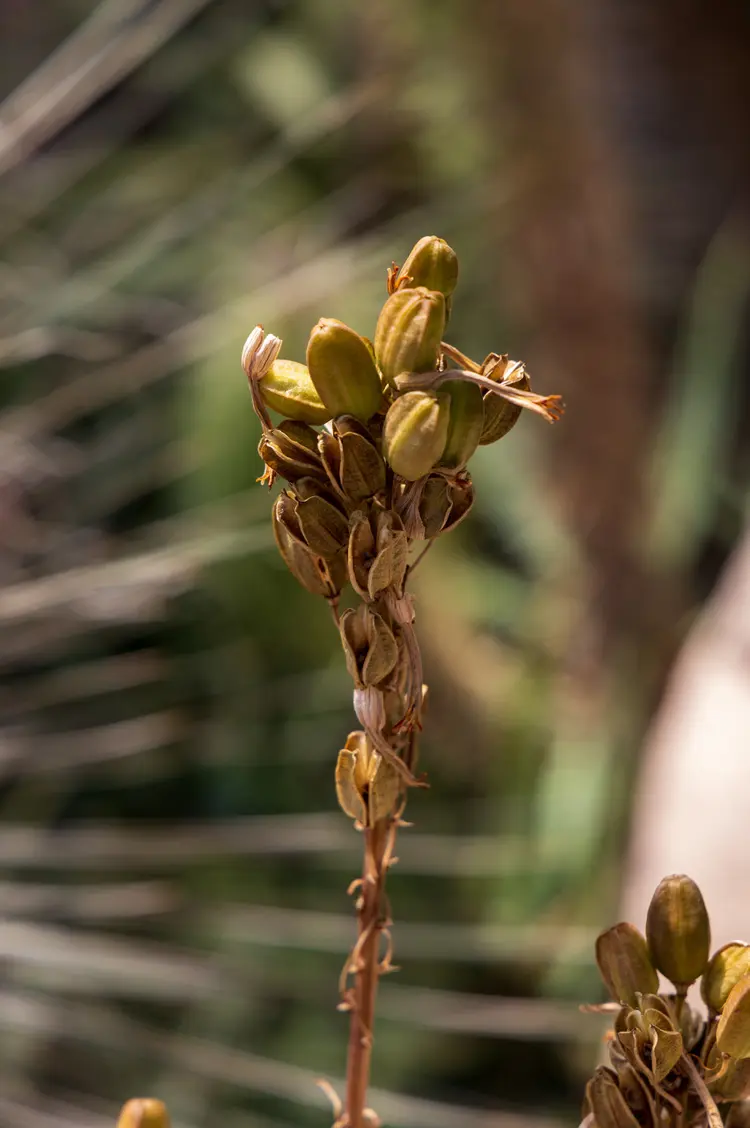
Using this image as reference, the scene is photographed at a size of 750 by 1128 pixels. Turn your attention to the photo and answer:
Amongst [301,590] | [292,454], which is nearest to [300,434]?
[292,454]

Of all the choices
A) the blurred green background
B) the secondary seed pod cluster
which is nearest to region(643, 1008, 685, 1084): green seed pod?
the secondary seed pod cluster

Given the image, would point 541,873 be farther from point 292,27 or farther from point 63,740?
point 292,27

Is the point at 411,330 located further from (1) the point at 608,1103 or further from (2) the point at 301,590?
(2) the point at 301,590

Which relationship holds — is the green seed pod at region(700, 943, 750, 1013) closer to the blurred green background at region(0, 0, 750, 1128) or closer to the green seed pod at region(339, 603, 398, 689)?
the green seed pod at region(339, 603, 398, 689)

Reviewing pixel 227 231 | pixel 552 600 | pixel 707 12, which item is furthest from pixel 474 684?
pixel 707 12

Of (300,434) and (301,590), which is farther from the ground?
(301,590)

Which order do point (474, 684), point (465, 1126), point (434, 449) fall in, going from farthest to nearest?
point (474, 684)
point (465, 1126)
point (434, 449)

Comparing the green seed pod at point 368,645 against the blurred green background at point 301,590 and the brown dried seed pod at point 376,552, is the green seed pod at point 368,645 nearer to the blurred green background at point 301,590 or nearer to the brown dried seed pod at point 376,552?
the brown dried seed pod at point 376,552
